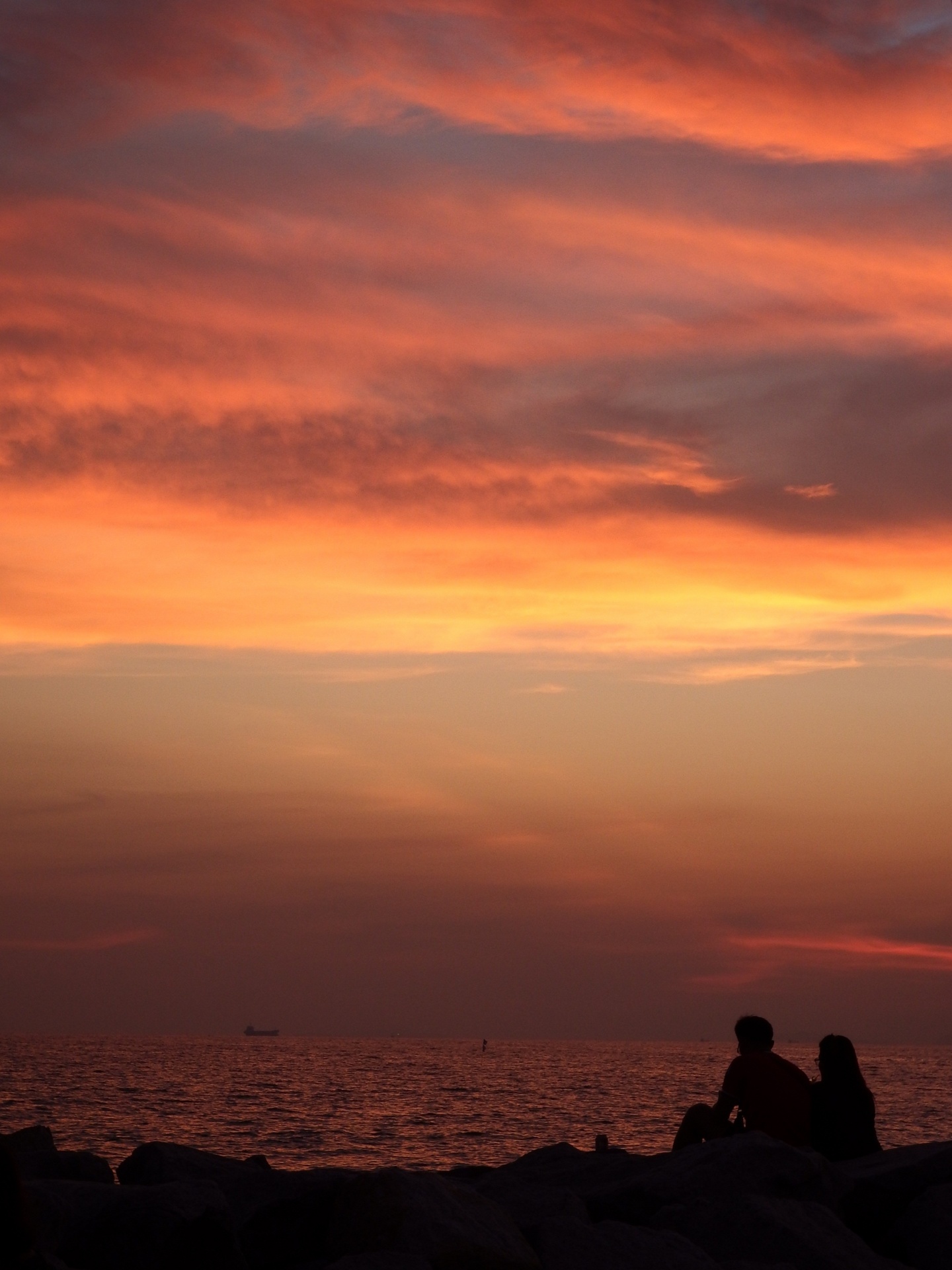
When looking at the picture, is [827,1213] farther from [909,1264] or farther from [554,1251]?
[554,1251]

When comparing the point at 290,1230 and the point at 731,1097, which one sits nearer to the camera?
the point at 290,1230

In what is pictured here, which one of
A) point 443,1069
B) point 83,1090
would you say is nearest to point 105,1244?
point 83,1090

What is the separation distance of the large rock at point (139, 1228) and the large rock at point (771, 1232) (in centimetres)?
340

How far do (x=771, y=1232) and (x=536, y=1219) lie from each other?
182cm

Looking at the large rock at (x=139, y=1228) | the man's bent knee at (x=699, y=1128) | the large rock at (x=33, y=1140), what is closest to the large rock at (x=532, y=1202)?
the man's bent knee at (x=699, y=1128)

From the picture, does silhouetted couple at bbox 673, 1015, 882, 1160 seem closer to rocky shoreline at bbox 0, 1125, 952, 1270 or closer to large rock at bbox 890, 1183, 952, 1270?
rocky shoreline at bbox 0, 1125, 952, 1270

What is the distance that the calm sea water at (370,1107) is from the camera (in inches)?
1575

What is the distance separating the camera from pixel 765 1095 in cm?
1178

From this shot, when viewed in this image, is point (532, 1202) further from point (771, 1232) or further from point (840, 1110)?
point (840, 1110)

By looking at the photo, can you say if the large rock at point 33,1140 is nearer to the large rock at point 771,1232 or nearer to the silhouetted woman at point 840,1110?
the large rock at point 771,1232

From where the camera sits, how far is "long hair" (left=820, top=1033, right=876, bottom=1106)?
12062 millimetres

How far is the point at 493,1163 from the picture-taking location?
112 ft

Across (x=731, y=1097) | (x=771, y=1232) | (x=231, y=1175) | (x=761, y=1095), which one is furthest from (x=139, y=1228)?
(x=761, y=1095)

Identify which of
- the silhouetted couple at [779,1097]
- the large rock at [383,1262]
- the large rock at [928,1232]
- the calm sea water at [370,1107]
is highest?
the silhouetted couple at [779,1097]
